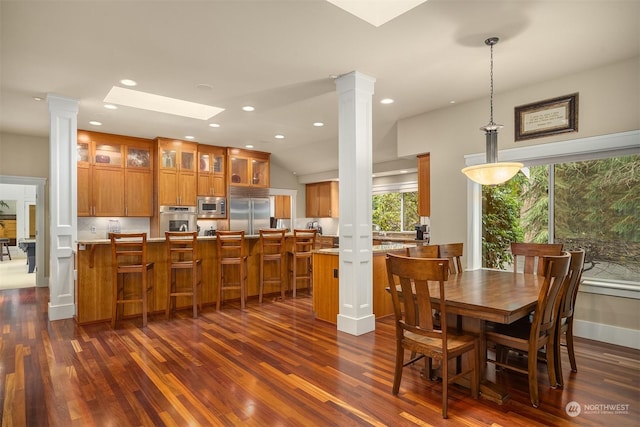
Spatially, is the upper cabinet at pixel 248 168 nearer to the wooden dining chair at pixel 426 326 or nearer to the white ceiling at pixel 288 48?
the white ceiling at pixel 288 48

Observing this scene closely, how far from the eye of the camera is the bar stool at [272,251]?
17.6 feet

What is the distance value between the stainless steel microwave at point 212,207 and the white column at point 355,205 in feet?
14.0

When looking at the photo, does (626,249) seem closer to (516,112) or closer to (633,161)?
(633,161)

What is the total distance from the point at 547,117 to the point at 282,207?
248 inches

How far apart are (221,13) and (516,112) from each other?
11.2 ft

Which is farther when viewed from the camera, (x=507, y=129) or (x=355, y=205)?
(x=507, y=129)

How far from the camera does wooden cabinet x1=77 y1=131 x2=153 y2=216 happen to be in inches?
250

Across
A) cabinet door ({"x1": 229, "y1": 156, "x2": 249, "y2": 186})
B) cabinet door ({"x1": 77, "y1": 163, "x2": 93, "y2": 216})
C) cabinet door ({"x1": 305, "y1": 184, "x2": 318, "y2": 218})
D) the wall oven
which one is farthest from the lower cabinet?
cabinet door ({"x1": 305, "y1": 184, "x2": 318, "y2": 218})

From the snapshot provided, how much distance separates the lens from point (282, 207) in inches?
362

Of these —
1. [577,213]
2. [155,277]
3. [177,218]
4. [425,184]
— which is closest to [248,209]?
[177,218]

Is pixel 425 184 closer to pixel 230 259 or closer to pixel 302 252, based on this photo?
pixel 302 252

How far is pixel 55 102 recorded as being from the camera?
14.8 ft

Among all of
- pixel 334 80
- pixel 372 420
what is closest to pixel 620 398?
pixel 372 420

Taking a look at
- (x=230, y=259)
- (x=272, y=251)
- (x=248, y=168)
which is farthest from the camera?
(x=248, y=168)
